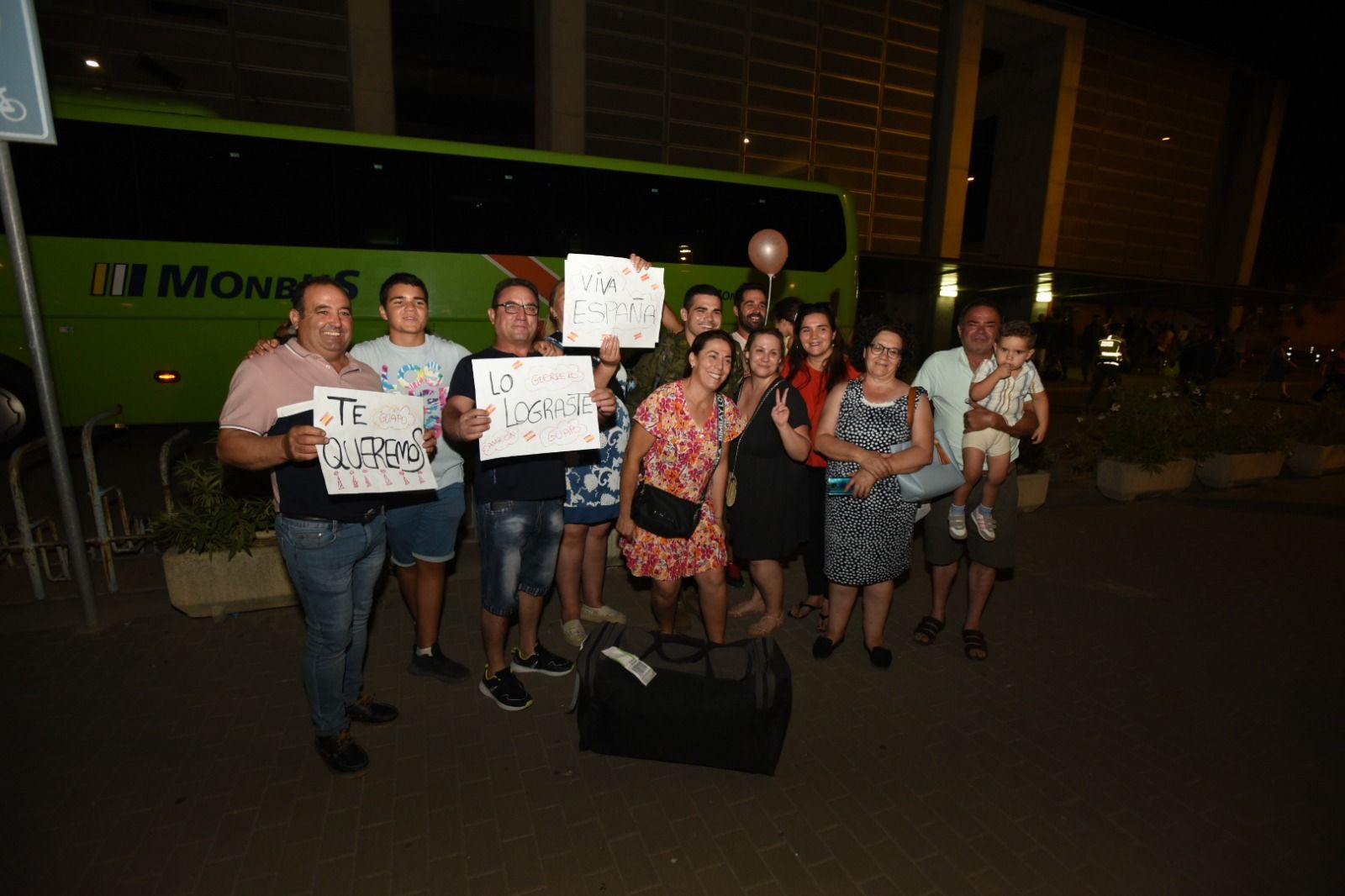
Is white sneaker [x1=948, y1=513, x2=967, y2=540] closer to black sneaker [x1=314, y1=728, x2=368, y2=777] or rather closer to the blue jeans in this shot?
the blue jeans

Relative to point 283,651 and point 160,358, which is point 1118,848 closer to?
point 283,651

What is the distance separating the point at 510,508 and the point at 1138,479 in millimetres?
7541

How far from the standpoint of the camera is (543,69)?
51.8ft

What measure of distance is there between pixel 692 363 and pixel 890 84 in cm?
2066

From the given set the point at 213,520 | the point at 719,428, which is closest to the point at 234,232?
the point at 213,520

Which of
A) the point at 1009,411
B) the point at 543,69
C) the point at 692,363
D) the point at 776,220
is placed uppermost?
the point at 543,69

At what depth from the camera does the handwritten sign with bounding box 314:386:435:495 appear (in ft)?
8.38

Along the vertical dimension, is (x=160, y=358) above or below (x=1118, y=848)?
above

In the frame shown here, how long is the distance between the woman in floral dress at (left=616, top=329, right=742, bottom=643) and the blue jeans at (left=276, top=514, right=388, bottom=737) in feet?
4.22

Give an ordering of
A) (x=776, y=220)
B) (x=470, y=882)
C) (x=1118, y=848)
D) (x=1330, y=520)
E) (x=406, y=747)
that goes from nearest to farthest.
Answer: (x=470, y=882), (x=1118, y=848), (x=406, y=747), (x=1330, y=520), (x=776, y=220)

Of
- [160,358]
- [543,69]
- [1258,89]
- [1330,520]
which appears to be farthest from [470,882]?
[1258,89]

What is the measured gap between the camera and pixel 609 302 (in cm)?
367

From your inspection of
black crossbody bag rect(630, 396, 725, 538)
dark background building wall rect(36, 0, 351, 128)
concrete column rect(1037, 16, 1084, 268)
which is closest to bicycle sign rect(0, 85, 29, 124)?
black crossbody bag rect(630, 396, 725, 538)

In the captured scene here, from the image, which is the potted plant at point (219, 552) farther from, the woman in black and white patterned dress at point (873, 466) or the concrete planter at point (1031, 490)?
the concrete planter at point (1031, 490)
